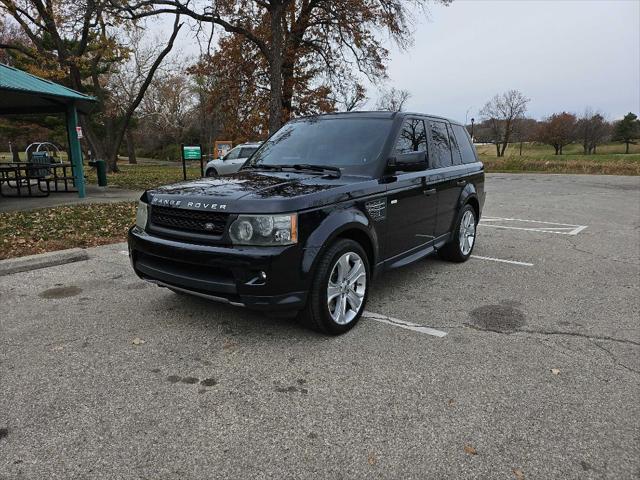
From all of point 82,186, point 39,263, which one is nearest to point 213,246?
point 39,263

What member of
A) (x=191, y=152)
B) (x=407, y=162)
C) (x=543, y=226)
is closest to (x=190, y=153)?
(x=191, y=152)

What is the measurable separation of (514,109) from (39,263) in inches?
2969

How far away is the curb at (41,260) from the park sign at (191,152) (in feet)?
28.2

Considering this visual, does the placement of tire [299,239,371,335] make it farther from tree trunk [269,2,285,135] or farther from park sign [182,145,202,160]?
tree trunk [269,2,285,135]

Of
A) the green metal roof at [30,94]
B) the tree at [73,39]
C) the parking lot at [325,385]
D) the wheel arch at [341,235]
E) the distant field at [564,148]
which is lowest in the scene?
the parking lot at [325,385]

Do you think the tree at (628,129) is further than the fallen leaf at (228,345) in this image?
Yes

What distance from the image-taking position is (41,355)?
3.45 meters

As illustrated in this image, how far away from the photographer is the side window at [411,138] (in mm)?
4613

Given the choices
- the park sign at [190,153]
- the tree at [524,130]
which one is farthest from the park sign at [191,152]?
the tree at [524,130]

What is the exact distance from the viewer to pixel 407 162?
4227 mm

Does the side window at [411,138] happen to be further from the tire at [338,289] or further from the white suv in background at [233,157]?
the white suv in background at [233,157]

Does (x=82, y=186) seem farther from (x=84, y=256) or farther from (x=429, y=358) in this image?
(x=429, y=358)

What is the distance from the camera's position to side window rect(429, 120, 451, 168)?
536 centimetres

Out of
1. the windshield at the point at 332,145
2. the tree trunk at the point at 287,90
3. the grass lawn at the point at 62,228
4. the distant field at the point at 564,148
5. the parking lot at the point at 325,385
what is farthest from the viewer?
the distant field at the point at 564,148
